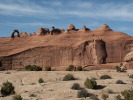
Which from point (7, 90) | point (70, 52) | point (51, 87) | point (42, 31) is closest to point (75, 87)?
point (51, 87)

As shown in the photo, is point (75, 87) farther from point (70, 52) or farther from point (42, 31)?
point (42, 31)

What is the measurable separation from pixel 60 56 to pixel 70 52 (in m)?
2.18

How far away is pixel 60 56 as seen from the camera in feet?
186

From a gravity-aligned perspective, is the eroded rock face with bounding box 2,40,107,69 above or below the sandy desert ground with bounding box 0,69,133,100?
above

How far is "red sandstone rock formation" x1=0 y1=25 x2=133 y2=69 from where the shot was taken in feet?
183

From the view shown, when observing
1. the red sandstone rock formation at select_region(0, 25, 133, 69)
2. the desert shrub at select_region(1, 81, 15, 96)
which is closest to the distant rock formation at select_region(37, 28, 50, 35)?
the red sandstone rock formation at select_region(0, 25, 133, 69)

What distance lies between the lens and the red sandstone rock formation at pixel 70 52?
55.7 m

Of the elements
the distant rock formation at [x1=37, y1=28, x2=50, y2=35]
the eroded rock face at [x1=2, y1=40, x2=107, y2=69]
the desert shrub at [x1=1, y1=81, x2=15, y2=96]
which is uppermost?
the distant rock formation at [x1=37, y1=28, x2=50, y2=35]

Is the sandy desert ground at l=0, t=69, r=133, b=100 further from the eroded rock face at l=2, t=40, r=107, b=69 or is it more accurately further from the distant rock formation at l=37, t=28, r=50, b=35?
the distant rock formation at l=37, t=28, r=50, b=35

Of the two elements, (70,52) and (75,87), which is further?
(70,52)

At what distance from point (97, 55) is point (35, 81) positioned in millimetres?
25774

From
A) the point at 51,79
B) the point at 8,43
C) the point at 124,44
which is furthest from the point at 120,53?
the point at 51,79

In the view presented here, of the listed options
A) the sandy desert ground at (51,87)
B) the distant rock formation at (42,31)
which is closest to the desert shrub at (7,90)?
the sandy desert ground at (51,87)

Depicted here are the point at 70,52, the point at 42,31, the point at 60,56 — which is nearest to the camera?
the point at 60,56
